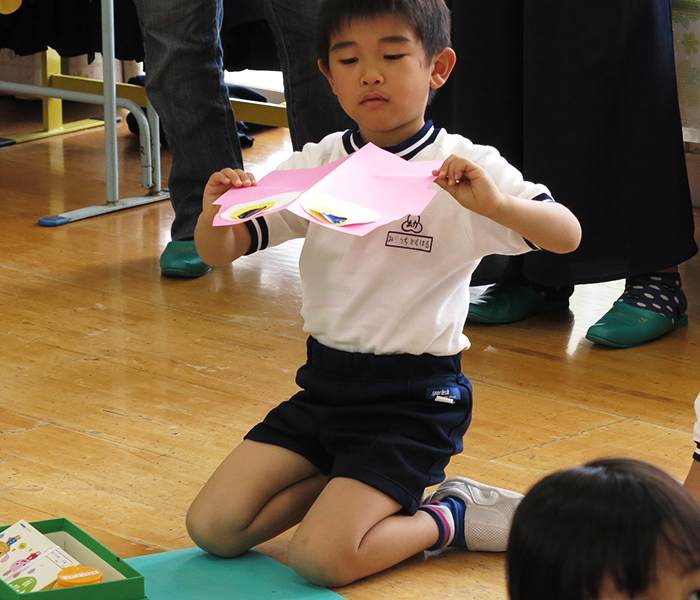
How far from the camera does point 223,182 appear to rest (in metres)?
1.02

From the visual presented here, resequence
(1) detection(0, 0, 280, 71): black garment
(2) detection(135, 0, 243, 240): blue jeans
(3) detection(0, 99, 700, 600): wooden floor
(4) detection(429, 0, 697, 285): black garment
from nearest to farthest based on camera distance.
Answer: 1. (3) detection(0, 99, 700, 600): wooden floor
2. (4) detection(429, 0, 697, 285): black garment
3. (2) detection(135, 0, 243, 240): blue jeans
4. (1) detection(0, 0, 280, 71): black garment

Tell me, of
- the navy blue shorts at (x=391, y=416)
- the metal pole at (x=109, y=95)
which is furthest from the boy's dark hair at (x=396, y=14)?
the metal pole at (x=109, y=95)

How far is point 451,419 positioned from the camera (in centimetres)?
107

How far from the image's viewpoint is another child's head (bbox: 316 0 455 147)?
102 cm

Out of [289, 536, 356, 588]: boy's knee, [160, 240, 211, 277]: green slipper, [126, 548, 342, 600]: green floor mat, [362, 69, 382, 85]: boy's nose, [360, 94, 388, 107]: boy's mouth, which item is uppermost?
[362, 69, 382, 85]: boy's nose

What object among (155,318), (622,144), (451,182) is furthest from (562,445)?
(155,318)

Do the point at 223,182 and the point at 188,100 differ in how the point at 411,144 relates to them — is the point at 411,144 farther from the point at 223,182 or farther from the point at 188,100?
the point at 188,100

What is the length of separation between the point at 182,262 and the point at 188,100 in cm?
31

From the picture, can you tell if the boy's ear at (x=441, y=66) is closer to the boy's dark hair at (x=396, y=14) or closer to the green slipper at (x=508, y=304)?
the boy's dark hair at (x=396, y=14)

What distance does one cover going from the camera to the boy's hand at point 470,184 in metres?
0.92

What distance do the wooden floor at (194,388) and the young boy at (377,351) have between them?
0.05 metres

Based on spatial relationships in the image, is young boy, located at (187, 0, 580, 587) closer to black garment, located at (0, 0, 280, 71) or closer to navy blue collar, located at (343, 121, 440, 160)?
navy blue collar, located at (343, 121, 440, 160)

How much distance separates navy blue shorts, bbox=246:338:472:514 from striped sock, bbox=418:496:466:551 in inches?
1.1

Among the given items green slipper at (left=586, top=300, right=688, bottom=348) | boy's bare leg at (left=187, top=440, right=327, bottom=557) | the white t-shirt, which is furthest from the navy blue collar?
green slipper at (left=586, top=300, right=688, bottom=348)
